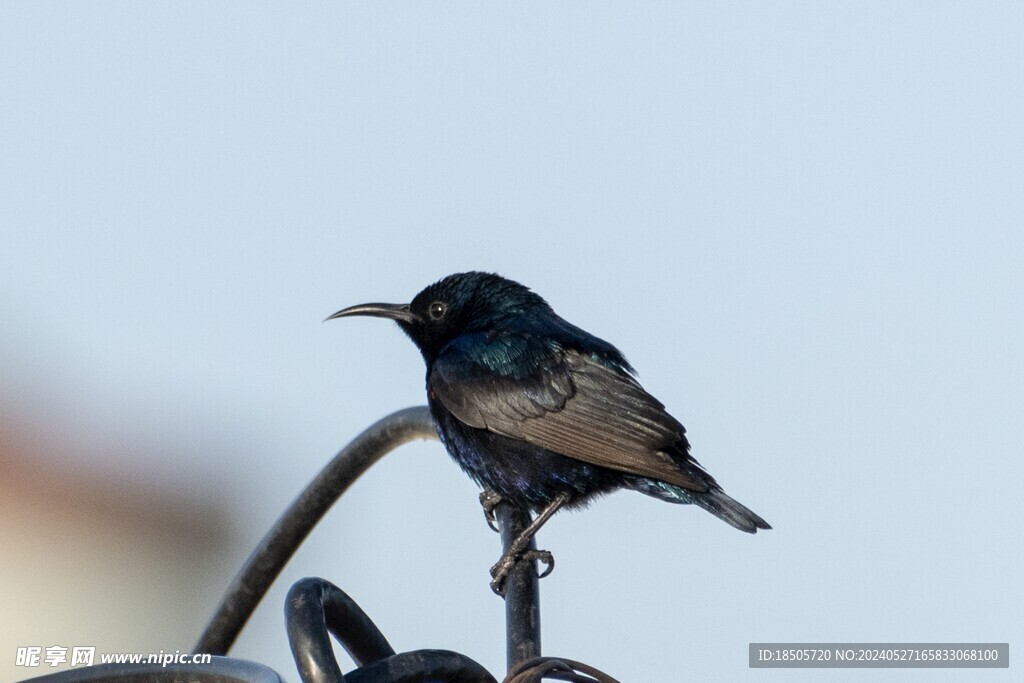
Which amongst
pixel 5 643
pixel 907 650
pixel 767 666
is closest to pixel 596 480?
pixel 767 666

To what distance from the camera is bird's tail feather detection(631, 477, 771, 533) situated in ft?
19.0

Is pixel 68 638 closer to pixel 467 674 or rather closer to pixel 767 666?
pixel 767 666

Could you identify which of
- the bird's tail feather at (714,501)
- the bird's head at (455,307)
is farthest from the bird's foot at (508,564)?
the bird's head at (455,307)

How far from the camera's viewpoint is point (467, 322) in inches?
275

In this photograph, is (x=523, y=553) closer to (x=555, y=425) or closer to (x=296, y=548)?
(x=296, y=548)

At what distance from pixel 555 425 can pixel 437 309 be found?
1173 mm

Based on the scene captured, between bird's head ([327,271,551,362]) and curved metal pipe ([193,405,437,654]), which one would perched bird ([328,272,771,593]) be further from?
curved metal pipe ([193,405,437,654])

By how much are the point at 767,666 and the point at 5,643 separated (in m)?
4.21

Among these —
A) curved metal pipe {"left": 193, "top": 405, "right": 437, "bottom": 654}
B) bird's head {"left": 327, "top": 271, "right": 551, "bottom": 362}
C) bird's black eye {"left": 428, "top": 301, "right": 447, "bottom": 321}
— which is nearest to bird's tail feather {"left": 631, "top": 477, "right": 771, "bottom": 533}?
bird's head {"left": 327, "top": 271, "right": 551, "bottom": 362}

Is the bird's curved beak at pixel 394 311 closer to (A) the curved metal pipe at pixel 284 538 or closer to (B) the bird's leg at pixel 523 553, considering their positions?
(B) the bird's leg at pixel 523 553

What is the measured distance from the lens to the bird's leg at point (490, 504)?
6.41 m

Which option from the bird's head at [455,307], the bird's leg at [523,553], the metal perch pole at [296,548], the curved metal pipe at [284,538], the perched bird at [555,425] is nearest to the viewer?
the metal perch pole at [296,548]

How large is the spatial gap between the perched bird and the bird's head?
25 centimetres

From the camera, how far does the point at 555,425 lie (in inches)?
243
